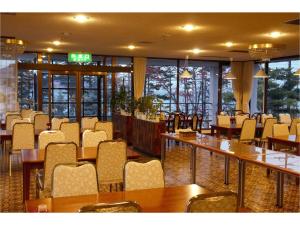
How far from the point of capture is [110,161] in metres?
4.50

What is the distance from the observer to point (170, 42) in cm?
848

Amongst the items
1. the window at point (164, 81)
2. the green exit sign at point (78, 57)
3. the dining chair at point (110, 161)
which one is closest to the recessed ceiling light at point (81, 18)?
the dining chair at point (110, 161)

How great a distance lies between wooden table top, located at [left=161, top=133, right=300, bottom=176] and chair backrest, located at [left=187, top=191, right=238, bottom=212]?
1.34m

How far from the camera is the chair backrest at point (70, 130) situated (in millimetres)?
6500

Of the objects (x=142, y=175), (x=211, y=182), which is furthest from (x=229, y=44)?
(x=142, y=175)

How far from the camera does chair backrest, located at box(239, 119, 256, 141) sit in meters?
7.70

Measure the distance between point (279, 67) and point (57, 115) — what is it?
7404 millimetres

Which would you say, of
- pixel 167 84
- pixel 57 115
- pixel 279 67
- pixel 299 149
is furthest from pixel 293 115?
pixel 57 115

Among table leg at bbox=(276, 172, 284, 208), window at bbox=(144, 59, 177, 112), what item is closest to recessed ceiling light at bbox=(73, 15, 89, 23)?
table leg at bbox=(276, 172, 284, 208)

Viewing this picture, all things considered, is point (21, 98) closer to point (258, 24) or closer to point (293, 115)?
point (258, 24)

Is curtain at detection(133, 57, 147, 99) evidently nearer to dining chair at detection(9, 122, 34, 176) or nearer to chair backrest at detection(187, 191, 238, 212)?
dining chair at detection(9, 122, 34, 176)

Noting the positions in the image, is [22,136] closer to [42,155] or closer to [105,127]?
[105,127]

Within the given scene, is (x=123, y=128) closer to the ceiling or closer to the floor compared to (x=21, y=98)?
closer to the floor

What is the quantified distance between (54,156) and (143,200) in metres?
1.67
